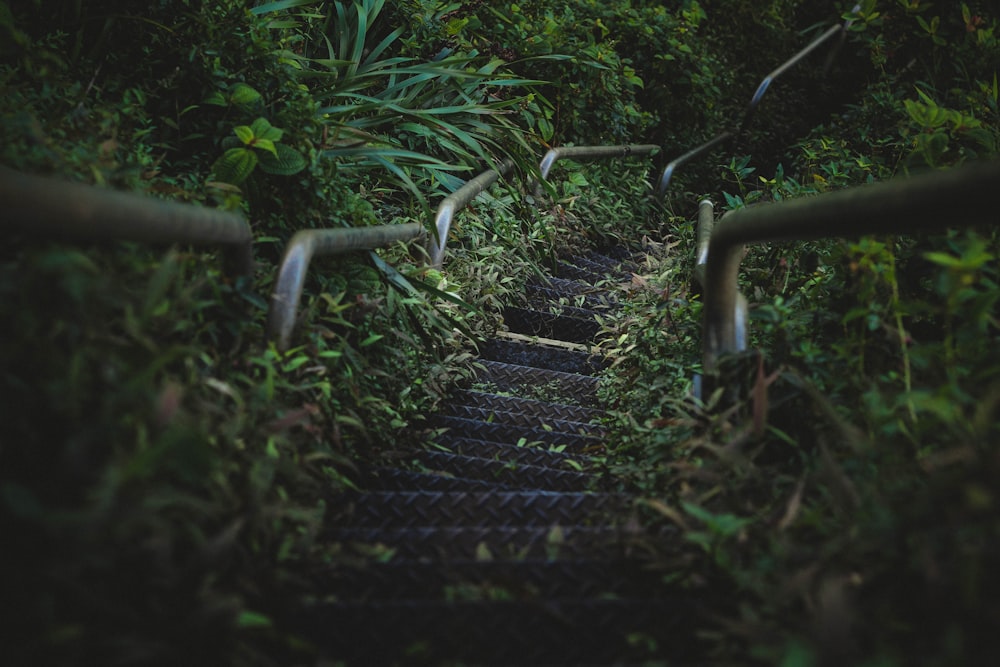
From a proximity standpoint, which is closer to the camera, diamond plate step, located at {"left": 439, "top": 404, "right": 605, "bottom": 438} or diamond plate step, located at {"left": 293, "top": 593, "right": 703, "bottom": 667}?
diamond plate step, located at {"left": 293, "top": 593, "right": 703, "bottom": 667}

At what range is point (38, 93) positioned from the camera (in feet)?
8.13

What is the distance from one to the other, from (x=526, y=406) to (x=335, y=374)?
3.46 feet

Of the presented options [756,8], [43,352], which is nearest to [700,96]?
[756,8]

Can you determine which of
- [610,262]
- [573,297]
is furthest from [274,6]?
[610,262]

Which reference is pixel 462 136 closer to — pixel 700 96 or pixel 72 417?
pixel 72 417

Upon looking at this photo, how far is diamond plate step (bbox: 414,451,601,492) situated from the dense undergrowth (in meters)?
0.20

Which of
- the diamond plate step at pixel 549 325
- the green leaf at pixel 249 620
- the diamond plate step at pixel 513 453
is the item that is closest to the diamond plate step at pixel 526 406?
the diamond plate step at pixel 513 453

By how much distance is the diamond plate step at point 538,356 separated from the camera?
3.82 meters

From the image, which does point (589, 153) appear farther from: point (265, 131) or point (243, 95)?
point (265, 131)

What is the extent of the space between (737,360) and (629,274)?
2.76 metres

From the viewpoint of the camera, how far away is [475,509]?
6.91ft

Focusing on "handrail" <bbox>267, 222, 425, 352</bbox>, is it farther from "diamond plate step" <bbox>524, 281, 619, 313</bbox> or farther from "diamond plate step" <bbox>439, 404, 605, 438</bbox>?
"diamond plate step" <bbox>524, 281, 619, 313</bbox>

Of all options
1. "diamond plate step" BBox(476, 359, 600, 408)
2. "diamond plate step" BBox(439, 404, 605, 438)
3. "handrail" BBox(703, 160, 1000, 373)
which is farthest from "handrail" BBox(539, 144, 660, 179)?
"handrail" BBox(703, 160, 1000, 373)

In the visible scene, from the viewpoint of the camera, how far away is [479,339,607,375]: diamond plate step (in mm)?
3816
